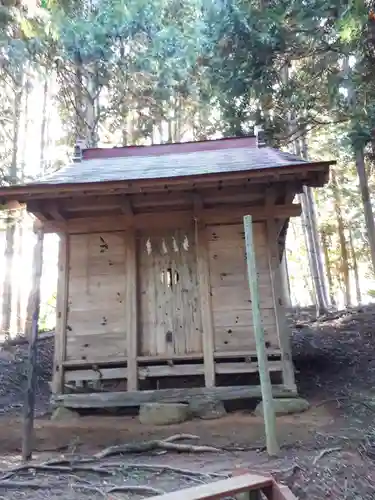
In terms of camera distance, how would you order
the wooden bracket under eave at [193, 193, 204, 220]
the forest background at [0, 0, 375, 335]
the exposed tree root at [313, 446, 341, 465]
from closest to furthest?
the exposed tree root at [313, 446, 341, 465] < the wooden bracket under eave at [193, 193, 204, 220] < the forest background at [0, 0, 375, 335]

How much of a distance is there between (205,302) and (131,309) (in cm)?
117

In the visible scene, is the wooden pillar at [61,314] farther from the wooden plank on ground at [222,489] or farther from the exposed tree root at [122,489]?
the wooden plank on ground at [222,489]

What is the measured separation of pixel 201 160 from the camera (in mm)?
7809

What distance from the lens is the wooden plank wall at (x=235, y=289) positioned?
21.8 ft

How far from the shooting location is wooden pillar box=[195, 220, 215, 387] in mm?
6488

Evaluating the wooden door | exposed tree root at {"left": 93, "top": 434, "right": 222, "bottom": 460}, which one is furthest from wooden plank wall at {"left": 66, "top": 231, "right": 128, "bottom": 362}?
exposed tree root at {"left": 93, "top": 434, "right": 222, "bottom": 460}

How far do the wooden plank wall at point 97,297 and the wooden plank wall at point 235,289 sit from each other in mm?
1476

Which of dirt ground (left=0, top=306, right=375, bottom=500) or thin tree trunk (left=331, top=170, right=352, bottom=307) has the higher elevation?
thin tree trunk (left=331, top=170, right=352, bottom=307)

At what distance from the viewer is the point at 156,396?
6.43 m

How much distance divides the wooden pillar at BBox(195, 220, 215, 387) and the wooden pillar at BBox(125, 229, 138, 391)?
3.39 feet

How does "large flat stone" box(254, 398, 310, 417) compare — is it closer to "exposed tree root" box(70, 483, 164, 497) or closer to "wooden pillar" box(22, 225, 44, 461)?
"exposed tree root" box(70, 483, 164, 497)

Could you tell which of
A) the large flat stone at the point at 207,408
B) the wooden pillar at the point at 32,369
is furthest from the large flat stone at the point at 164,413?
the wooden pillar at the point at 32,369

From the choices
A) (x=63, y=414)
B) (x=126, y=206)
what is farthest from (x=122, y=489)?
(x=126, y=206)

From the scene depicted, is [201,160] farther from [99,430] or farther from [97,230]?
[99,430]
